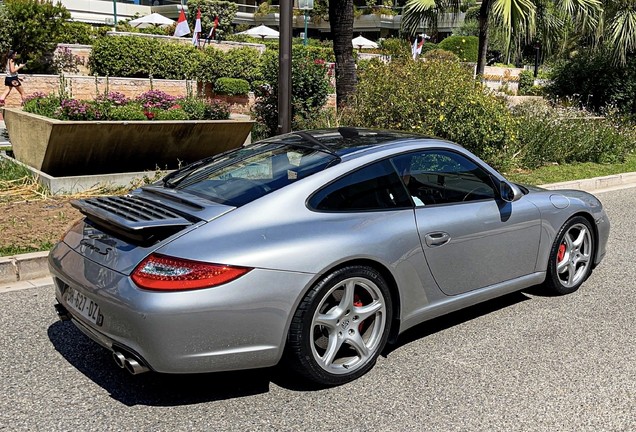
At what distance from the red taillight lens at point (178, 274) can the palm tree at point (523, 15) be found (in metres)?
14.0

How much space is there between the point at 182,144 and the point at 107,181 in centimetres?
131

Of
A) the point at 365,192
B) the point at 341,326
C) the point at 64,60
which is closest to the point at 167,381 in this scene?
the point at 341,326

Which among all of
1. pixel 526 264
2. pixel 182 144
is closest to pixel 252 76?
pixel 182 144

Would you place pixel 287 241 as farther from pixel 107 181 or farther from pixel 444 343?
pixel 107 181

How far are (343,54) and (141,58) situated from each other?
12.0m

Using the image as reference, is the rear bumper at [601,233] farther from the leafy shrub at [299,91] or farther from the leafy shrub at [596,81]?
the leafy shrub at [596,81]

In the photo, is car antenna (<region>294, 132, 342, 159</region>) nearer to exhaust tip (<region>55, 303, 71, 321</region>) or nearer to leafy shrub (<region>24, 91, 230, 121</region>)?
exhaust tip (<region>55, 303, 71, 321</region>)

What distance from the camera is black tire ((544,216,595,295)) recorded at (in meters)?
5.32

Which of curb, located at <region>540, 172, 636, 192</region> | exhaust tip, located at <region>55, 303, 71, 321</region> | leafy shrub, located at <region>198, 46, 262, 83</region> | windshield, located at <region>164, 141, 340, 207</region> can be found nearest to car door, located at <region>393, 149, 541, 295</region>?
windshield, located at <region>164, 141, 340, 207</region>

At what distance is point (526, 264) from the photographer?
16.4ft

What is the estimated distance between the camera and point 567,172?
486 inches

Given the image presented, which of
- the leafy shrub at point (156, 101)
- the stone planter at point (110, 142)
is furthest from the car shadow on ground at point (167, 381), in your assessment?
the leafy shrub at point (156, 101)

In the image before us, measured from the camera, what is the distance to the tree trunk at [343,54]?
1336 centimetres

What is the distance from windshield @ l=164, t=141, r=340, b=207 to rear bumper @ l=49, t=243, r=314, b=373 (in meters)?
0.61
